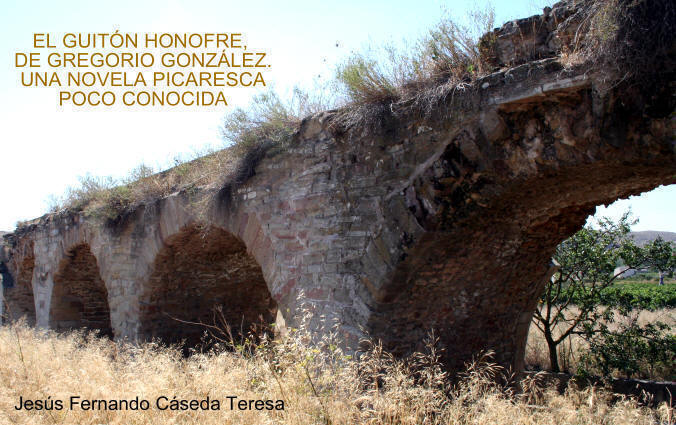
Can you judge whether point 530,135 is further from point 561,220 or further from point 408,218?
point 561,220

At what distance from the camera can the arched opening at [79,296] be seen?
9.45 meters

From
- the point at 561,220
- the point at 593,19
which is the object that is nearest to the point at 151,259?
the point at 561,220

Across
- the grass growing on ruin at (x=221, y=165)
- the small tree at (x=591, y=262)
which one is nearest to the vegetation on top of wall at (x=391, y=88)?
the grass growing on ruin at (x=221, y=165)

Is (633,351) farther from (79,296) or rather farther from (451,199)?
(79,296)

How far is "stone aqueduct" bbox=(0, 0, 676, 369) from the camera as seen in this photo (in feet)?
11.7

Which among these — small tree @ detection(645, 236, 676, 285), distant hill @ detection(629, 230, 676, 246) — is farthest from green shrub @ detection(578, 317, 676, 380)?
distant hill @ detection(629, 230, 676, 246)

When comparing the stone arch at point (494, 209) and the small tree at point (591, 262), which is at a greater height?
the stone arch at point (494, 209)

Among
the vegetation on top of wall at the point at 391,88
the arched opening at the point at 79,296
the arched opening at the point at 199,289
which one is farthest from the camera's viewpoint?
the arched opening at the point at 79,296

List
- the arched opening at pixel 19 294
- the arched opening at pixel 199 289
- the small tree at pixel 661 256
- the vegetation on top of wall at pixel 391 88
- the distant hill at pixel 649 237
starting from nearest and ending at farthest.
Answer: the vegetation on top of wall at pixel 391 88 < the arched opening at pixel 199 289 < the small tree at pixel 661 256 < the distant hill at pixel 649 237 < the arched opening at pixel 19 294

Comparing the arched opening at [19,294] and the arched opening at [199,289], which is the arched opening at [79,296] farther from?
the arched opening at [19,294]

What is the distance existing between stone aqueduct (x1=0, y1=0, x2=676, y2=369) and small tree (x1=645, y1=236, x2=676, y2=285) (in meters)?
3.07

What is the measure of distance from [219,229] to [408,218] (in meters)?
2.85

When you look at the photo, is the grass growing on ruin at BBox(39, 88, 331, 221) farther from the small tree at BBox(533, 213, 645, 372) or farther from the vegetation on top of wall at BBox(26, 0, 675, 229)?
the small tree at BBox(533, 213, 645, 372)

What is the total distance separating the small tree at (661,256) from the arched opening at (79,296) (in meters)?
9.18
